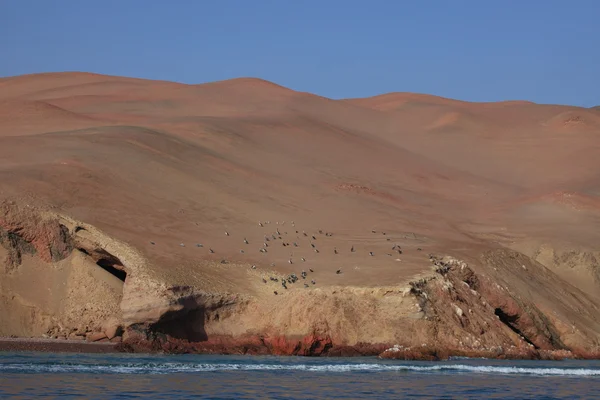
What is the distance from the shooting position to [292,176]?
66.8m

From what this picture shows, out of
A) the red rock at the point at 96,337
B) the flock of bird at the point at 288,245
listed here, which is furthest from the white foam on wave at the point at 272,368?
the flock of bird at the point at 288,245

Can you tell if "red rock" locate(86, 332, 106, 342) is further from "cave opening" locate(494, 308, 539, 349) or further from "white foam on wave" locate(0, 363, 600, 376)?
"cave opening" locate(494, 308, 539, 349)

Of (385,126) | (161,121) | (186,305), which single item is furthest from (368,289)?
(385,126)

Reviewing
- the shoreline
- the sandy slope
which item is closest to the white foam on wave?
the shoreline

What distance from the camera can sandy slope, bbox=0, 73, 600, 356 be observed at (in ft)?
146

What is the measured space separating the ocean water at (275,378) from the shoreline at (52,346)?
4.33ft

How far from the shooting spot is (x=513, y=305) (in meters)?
44.8

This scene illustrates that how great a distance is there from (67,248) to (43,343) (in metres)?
5.19

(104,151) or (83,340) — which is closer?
(83,340)

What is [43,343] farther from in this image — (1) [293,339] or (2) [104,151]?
(2) [104,151]

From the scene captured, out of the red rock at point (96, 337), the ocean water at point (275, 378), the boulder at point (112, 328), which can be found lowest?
the ocean water at point (275, 378)

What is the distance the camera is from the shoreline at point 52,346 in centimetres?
3647

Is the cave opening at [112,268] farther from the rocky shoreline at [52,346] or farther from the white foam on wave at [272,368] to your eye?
the white foam on wave at [272,368]

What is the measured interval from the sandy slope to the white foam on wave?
6.04 metres
